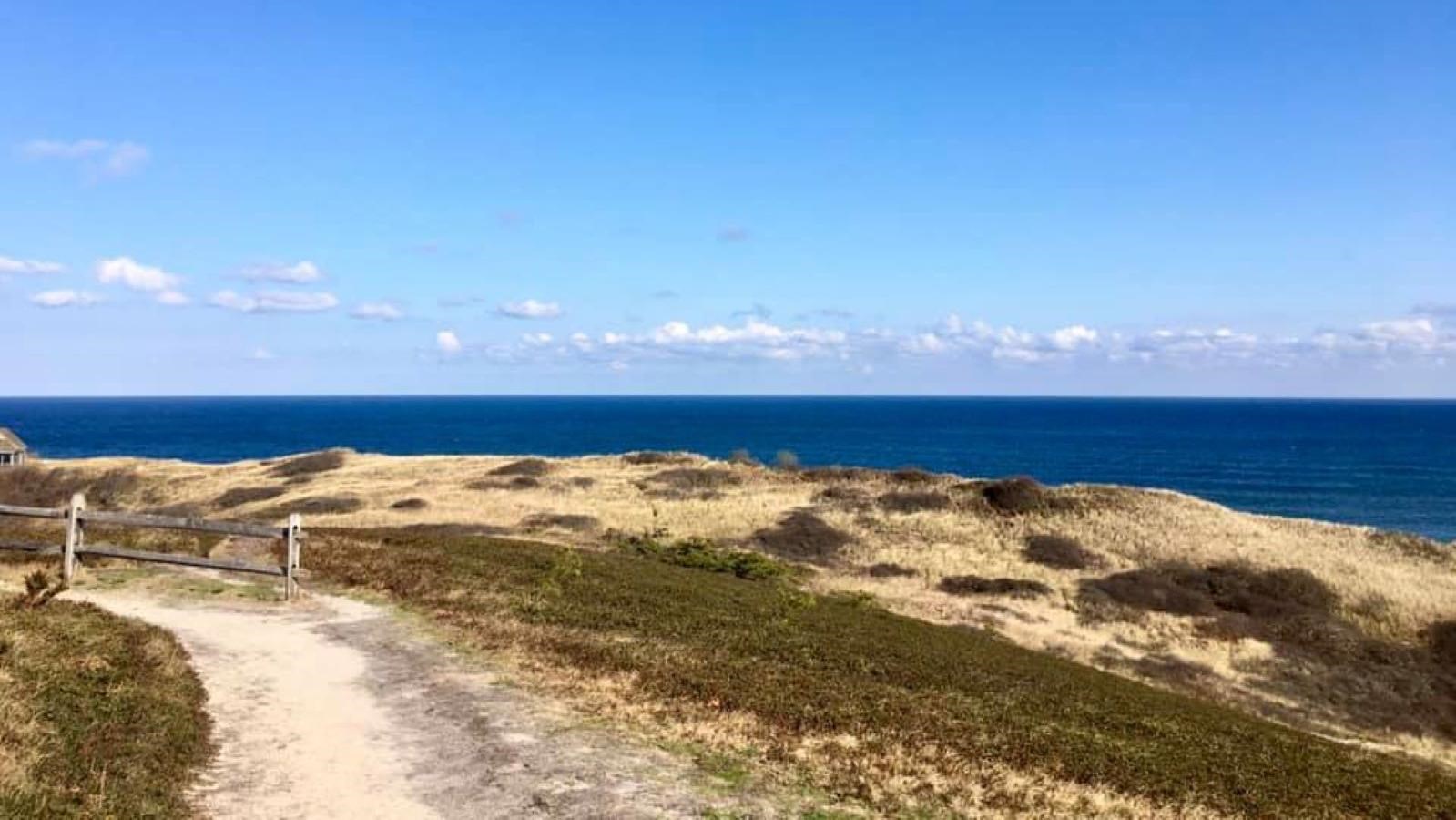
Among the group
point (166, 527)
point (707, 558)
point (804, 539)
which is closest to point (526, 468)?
point (804, 539)

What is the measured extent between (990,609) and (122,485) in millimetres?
61213

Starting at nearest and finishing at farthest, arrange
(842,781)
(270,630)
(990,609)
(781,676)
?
(842,781) < (781,676) < (270,630) < (990,609)

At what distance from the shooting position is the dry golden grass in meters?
34.9

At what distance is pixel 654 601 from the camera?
24594mm

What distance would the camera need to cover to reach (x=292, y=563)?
22.2m

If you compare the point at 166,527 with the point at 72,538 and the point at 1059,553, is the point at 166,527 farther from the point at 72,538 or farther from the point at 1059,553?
the point at 1059,553

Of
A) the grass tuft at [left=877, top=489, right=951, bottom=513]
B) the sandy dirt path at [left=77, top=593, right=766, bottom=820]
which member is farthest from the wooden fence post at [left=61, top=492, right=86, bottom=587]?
the grass tuft at [left=877, top=489, right=951, bottom=513]

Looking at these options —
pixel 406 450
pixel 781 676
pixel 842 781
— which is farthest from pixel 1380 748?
pixel 406 450

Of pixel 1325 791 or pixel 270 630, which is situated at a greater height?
pixel 270 630

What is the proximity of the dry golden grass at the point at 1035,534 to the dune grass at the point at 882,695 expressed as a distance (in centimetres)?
1282

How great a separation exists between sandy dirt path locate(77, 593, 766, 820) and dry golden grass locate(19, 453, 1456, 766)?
24.5 meters

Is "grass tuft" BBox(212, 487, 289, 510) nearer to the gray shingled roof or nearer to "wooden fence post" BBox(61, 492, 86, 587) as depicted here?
the gray shingled roof

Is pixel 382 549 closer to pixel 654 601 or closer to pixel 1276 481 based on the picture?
pixel 654 601

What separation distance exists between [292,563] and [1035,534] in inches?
1625
